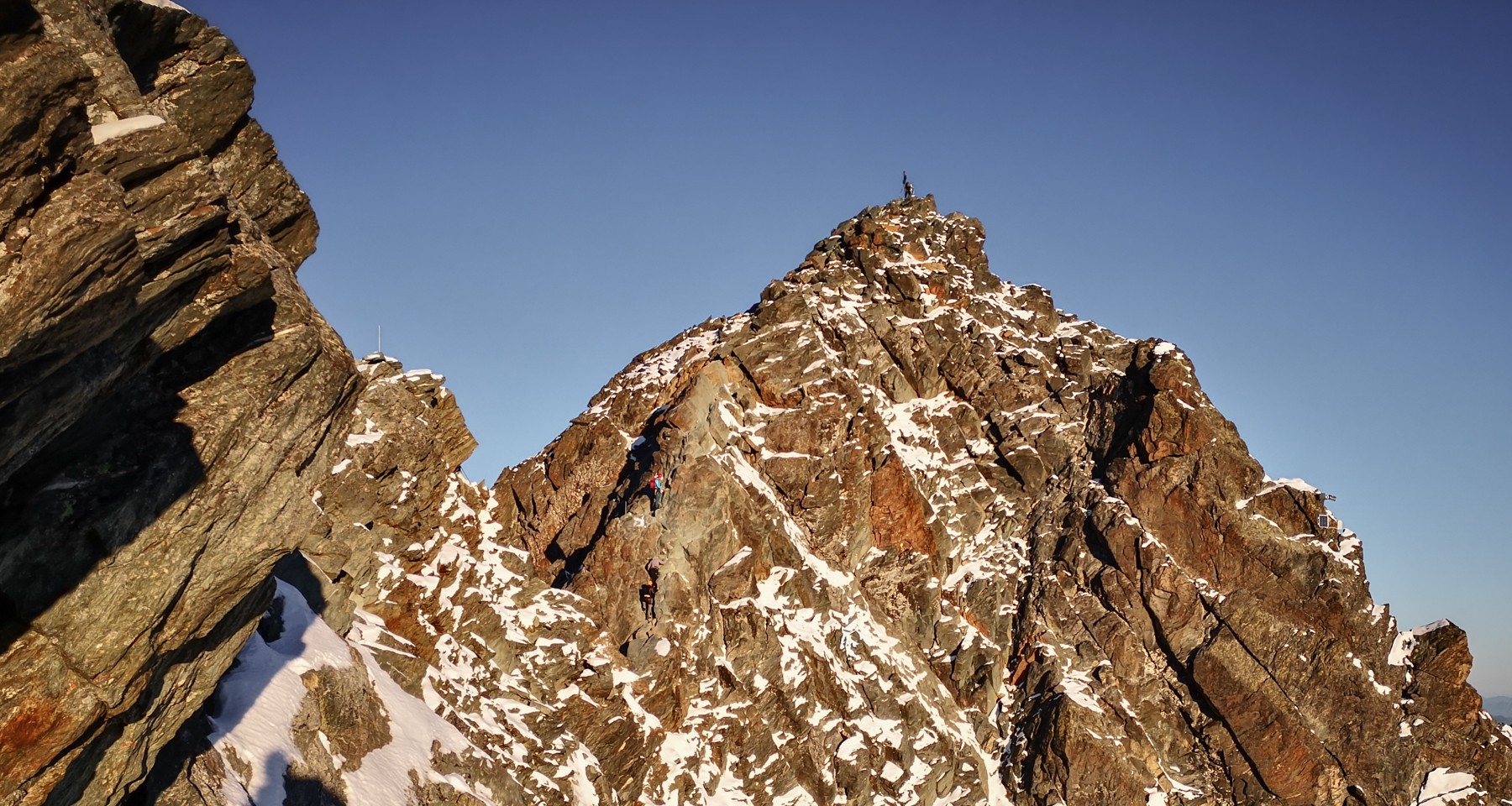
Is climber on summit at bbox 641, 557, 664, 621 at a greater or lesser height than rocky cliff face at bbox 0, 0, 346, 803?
greater

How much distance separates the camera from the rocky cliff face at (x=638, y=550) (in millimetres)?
21250

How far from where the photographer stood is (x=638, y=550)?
205 feet

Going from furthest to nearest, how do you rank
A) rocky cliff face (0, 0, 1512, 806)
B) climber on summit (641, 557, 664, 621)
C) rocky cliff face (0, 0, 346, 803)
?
climber on summit (641, 557, 664, 621), rocky cliff face (0, 0, 1512, 806), rocky cliff face (0, 0, 346, 803)

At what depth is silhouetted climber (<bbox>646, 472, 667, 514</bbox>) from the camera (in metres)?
64.4

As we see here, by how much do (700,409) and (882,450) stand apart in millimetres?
12356

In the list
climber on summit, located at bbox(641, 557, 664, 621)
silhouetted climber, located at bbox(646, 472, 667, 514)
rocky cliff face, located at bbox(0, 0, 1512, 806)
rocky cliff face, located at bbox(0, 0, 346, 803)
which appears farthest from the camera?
silhouetted climber, located at bbox(646, 472, 667, 514)

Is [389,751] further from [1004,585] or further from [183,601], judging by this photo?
[1004,585]

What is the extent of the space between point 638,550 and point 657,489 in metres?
3.92

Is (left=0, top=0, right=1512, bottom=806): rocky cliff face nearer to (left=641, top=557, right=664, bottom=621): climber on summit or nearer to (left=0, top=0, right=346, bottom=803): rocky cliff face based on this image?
(left=0, top=0, right=346, bottom=803): rocky cliff face

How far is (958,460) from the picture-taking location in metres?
76.9

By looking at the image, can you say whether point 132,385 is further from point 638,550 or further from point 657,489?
point 657,489

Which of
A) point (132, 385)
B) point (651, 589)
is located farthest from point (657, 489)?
point (132, 385)

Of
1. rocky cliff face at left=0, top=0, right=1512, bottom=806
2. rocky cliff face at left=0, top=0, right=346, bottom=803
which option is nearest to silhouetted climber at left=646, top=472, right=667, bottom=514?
rocky cliff face at left=0, top=0, right=1512, bottom=806

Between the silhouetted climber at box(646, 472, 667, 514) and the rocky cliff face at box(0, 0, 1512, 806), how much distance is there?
46 centimetres
